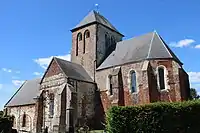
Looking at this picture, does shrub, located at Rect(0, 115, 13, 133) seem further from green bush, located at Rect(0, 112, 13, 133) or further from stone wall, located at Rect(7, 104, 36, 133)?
stone wall, located at Rect(7, 104, 36, 133)

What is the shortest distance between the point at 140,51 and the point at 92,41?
25.1 ft

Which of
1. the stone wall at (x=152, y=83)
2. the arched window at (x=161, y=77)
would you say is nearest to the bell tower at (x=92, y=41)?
the stone wall at (x=152, y=83)

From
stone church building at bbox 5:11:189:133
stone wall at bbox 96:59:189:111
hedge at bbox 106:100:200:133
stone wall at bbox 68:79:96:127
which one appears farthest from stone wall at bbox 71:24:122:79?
hedge at bbox 106:100:200:133

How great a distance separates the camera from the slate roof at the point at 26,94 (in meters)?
33.5

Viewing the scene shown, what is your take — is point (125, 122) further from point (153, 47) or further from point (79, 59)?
point (79, 59)

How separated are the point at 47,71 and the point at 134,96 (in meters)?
10.7

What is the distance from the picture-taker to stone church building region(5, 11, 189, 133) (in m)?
24.7

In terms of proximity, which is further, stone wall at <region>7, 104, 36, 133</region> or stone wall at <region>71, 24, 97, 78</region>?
stone wall at <region>71, 24, 97, 78</region>

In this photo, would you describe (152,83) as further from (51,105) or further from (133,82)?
(51,105)

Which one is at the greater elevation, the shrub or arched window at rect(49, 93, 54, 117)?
arched window at rect(49, 93, 54, 117)

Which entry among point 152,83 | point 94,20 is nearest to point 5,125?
point 152,83

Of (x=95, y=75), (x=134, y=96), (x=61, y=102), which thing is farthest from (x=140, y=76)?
(x=61, y=102)

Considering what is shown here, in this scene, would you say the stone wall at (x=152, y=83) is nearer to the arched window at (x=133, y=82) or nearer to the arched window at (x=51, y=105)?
the arched window at (x=133, y=82)

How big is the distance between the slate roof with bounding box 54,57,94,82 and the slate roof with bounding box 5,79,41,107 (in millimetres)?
7276
